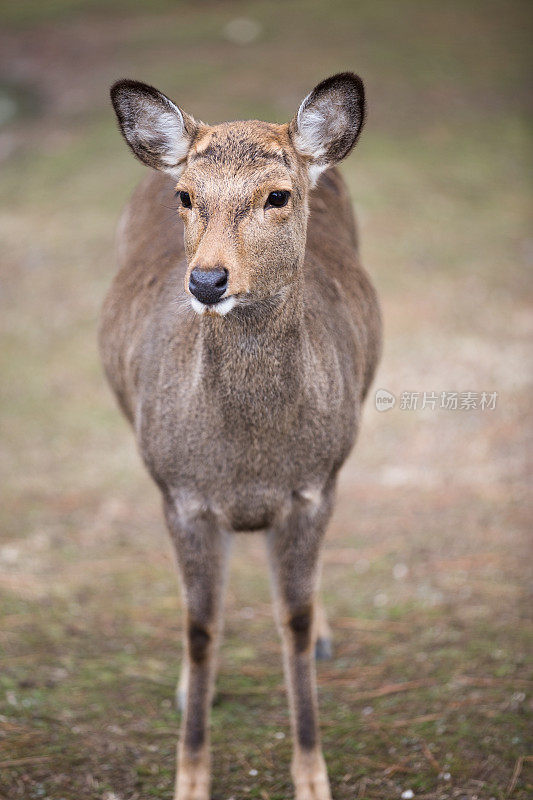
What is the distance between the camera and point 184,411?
11.1ft

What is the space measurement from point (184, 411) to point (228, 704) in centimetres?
174

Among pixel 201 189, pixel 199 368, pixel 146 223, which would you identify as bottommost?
pixel 199 368

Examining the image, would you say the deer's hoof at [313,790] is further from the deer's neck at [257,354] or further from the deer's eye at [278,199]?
the deer's eye at [278,199]

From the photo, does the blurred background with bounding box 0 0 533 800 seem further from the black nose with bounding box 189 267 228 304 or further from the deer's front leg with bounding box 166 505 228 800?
the black nose with bounding box 189 267 228 304

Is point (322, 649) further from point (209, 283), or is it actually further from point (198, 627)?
point (209, 283)

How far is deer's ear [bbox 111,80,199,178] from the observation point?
331cm

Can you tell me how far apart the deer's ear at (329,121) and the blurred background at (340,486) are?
256 centimetres

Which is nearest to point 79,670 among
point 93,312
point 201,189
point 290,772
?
point 290,772

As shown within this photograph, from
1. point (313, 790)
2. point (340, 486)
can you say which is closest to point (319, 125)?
point (313, 790)

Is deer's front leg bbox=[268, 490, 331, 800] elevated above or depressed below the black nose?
below

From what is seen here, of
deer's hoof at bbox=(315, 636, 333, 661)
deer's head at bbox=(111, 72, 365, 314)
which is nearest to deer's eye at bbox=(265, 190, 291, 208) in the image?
deer's head at bbox=(111, 72, 365, 314)

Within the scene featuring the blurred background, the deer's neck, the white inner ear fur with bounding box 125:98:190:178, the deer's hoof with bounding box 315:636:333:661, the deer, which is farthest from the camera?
the deer's hoof with bounding box 315:636:333:661

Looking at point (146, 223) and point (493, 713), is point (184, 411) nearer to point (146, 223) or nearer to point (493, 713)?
point (146, 223)

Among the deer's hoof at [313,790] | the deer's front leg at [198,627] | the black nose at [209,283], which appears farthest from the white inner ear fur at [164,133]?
the deer's hoof at [313,790]
